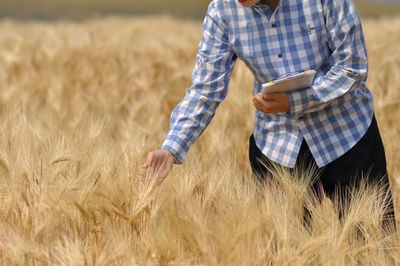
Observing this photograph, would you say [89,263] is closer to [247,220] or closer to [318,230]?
[247,220]

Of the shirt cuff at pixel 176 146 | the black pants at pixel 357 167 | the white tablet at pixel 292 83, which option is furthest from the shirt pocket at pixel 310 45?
the shirt cuff at pixel 176 146

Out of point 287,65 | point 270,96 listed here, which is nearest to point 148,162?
point 270,96

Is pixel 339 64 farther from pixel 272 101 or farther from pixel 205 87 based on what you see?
pixel 205 87

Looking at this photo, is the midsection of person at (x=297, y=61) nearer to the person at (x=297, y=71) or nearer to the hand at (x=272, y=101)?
the person at (x=297, y=71)

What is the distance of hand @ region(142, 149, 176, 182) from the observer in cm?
169

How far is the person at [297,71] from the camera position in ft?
5.55

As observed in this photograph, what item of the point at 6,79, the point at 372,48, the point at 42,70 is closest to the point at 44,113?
the point at 6,79

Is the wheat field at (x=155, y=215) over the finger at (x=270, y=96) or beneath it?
beneath

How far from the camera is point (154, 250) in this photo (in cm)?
128

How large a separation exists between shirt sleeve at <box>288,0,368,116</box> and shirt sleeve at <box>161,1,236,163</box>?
0.90 ft

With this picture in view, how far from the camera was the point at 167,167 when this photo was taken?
173 centimetres

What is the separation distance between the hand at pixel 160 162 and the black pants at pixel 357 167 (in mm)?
310

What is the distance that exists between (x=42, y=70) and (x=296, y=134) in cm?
324

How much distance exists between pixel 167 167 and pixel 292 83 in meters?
0.43
